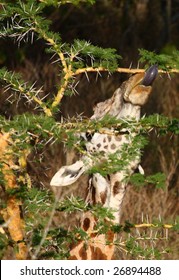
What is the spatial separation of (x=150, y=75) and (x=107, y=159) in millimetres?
405

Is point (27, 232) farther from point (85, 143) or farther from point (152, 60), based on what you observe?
point (152, 60)

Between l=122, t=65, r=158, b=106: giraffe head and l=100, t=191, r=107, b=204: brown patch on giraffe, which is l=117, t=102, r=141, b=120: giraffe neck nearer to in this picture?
l=122, t=65, r=158, b=106: giraffe head

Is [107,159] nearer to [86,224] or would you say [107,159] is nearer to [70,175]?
[70,175]

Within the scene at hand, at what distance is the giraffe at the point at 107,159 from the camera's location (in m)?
4.59

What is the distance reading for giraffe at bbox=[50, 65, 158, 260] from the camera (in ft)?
15.1

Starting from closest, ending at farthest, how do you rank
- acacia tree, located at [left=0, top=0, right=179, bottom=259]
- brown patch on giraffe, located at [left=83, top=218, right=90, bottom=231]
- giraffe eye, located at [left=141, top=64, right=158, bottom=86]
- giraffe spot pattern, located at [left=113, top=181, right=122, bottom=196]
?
acacia tree, located at [left=0, top=0, right=179, bottom=259], giraffe eye, located at [left=141, top=64, right=158, bottom=86], giraffe spot pattern, located at [left=113, top=181, right=122, bottom=196], brown patch on giraffe, located at [left=83, top=218, right=90, bottom=231]

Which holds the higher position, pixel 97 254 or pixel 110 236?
pixel 110 236

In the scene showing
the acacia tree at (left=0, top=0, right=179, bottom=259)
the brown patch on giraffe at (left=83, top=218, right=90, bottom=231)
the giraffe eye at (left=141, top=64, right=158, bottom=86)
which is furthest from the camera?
the brown patch on giraffe at (left=83, top=218, right=90, bottom=231)

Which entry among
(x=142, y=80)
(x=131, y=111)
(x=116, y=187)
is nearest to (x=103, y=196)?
(x=116, y=187)

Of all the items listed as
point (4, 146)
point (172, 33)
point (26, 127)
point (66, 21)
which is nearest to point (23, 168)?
point (4, 146)

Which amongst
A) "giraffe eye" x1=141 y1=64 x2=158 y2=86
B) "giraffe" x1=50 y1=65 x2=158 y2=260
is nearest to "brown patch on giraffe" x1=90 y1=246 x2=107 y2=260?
"giraffe" x1=50 y1=65 x2=158 y2=260

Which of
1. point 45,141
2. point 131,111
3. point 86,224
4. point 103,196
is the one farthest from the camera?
point 86,224

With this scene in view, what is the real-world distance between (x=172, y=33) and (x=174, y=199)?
703 centimetres

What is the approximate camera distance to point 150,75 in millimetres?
4520
